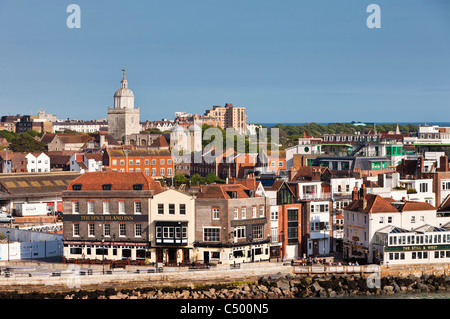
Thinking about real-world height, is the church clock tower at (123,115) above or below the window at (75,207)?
above

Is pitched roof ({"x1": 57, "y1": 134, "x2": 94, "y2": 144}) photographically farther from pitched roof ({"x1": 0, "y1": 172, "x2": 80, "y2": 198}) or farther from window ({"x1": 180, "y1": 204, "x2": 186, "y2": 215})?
window ({"x1": 180, "y1": 204, "x2": 186, "y2": 215})

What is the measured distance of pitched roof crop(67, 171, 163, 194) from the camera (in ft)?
178

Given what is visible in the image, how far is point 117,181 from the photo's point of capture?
2154 inches

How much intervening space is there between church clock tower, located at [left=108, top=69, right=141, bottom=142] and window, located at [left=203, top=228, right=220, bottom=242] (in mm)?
111375

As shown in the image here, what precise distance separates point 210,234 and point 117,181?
259 inches

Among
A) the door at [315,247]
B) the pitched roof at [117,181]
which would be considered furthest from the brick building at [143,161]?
the pitched roof at [117,181]

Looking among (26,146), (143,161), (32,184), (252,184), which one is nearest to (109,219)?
(252,184)

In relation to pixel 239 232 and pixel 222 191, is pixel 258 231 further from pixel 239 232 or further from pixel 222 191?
pixel 222 191

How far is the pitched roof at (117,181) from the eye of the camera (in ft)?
178

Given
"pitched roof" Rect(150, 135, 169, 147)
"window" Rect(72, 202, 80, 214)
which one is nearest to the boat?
"window" Rect(72, 202, 80, 214)

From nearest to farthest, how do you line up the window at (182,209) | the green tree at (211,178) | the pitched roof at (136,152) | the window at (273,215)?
the window at (182,209) < the window at (273,215) < the green tree at (211,178) < the pitched roof at (136,152)

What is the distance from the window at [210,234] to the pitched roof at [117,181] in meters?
3.96

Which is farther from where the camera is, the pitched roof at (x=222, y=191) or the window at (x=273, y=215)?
the window at (x=273, y=215)

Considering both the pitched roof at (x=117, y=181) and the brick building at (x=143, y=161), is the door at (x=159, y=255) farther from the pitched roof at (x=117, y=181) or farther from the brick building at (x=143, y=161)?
the brick building at (x=143, y=161)
